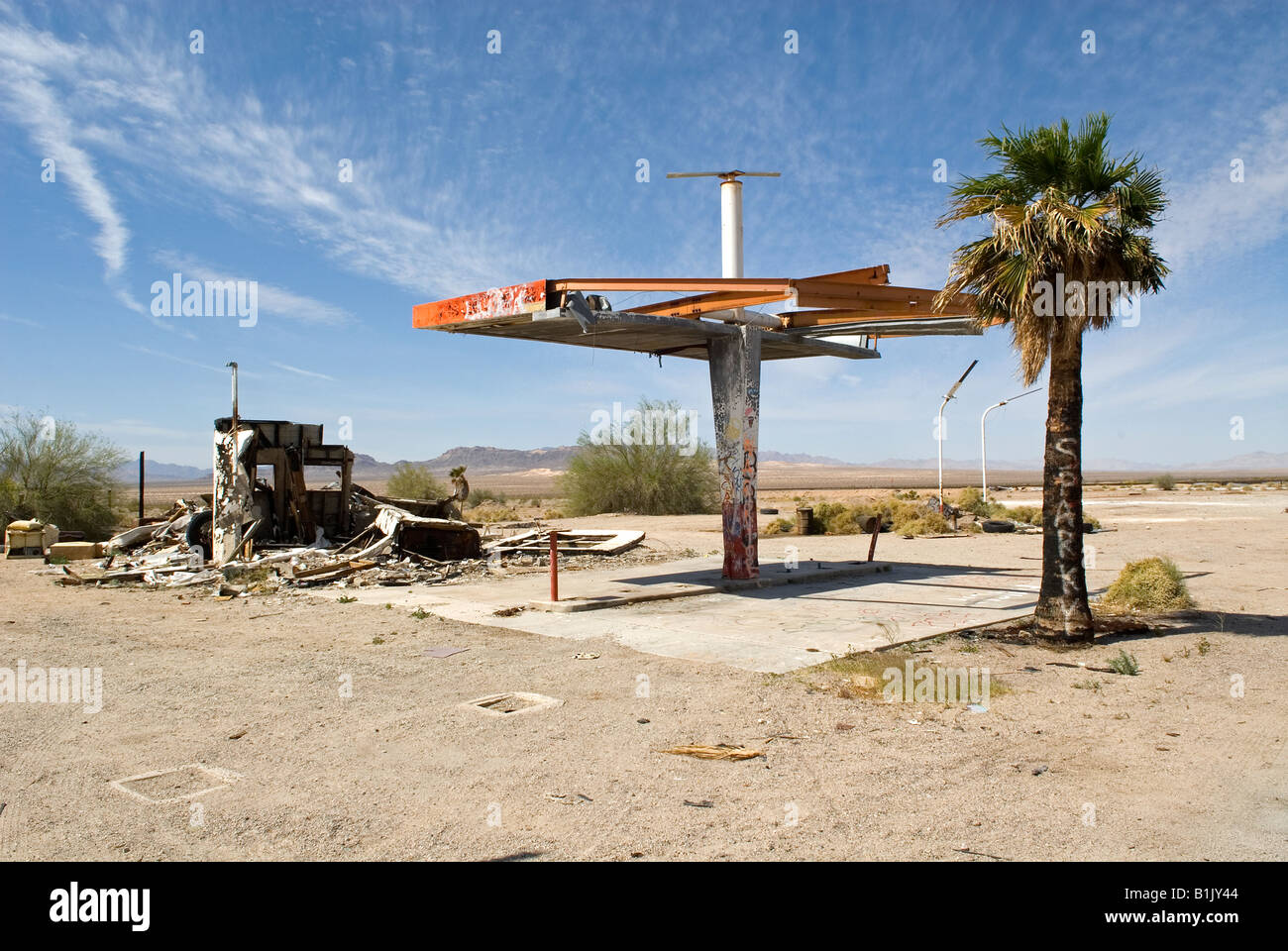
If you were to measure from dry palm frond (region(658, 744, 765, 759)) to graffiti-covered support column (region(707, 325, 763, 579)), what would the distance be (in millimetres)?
9525

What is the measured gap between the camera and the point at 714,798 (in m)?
5.81

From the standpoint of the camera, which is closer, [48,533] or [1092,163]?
[1092,163]

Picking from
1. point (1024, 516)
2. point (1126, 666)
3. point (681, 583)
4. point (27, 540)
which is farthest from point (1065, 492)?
point (1024, 516)

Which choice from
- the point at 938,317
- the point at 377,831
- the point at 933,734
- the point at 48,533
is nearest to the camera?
the point at 377,831

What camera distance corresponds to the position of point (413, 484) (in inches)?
1895

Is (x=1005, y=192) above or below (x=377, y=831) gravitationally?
above

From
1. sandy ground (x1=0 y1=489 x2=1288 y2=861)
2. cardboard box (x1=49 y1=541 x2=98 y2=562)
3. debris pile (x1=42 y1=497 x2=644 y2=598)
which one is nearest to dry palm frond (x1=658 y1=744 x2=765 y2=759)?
sandy ground (x1=0 y1=489 x2=1288 y2=861)

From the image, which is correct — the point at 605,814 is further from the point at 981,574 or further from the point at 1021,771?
the point at 981,574

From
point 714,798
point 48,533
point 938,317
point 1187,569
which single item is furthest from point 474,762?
point 48,533

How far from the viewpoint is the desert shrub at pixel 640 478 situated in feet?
140

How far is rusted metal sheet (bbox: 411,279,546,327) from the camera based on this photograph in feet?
44.9

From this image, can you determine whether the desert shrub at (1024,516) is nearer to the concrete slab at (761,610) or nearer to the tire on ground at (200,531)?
the concrete slab at (761,610)

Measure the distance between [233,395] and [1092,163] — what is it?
→ 1538 cm

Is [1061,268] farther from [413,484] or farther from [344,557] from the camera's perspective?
[413,484]
